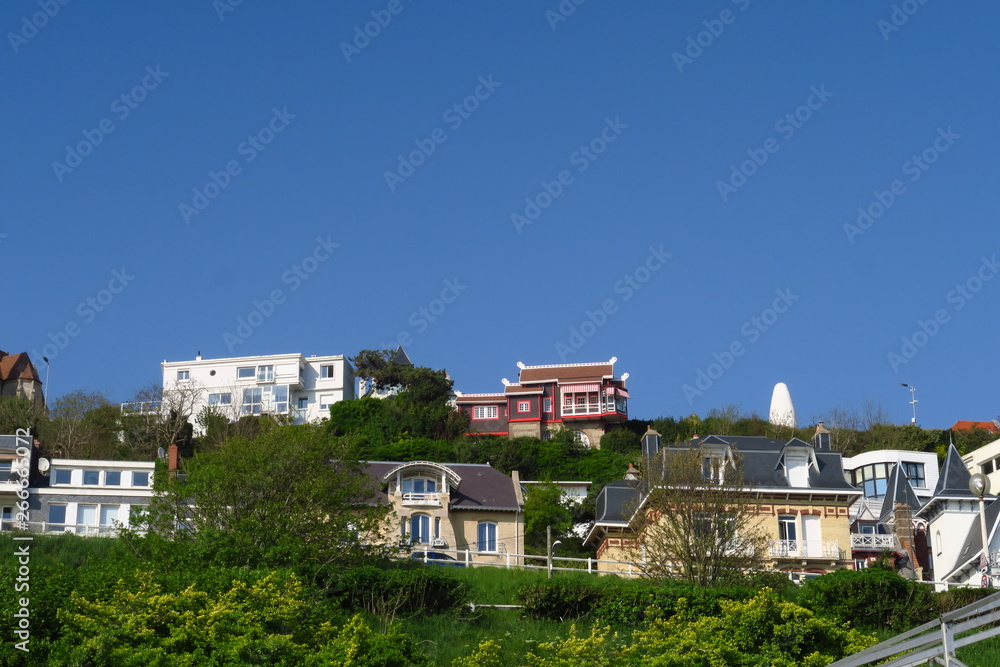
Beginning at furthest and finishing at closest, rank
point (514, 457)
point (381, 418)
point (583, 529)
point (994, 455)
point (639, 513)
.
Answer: point (381, 418) → point (514, 457) → point (994, 455) → point (583, 529) → point (639, 513)

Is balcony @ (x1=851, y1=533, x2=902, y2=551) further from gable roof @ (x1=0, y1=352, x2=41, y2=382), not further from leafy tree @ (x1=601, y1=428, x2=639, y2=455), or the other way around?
gable roof @ (x1=0, y1=352, x2=41, y2=382)

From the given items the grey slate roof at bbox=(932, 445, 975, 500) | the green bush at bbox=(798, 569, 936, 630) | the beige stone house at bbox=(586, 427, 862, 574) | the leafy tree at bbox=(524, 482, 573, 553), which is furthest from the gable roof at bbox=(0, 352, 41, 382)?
the green bush at bbox=(798, 569, 936, 630)

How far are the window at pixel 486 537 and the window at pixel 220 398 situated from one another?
43.1m

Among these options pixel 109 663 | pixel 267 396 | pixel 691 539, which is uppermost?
pixel 267 396

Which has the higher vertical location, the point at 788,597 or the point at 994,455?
the point at 994,455

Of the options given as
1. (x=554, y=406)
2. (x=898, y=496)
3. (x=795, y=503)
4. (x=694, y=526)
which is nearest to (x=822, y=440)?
(x=795, y=503)

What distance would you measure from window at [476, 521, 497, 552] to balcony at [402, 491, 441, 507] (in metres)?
2.30

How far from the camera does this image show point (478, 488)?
174 ft

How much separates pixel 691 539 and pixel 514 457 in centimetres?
3930

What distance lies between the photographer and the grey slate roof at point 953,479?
155 ft

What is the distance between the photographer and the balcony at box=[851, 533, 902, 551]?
47.4 meters

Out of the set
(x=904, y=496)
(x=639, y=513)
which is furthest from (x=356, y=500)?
(x=904, y=496)

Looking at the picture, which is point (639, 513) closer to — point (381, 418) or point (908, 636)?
point (908, 636)

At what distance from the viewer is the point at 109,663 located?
2055 cm
